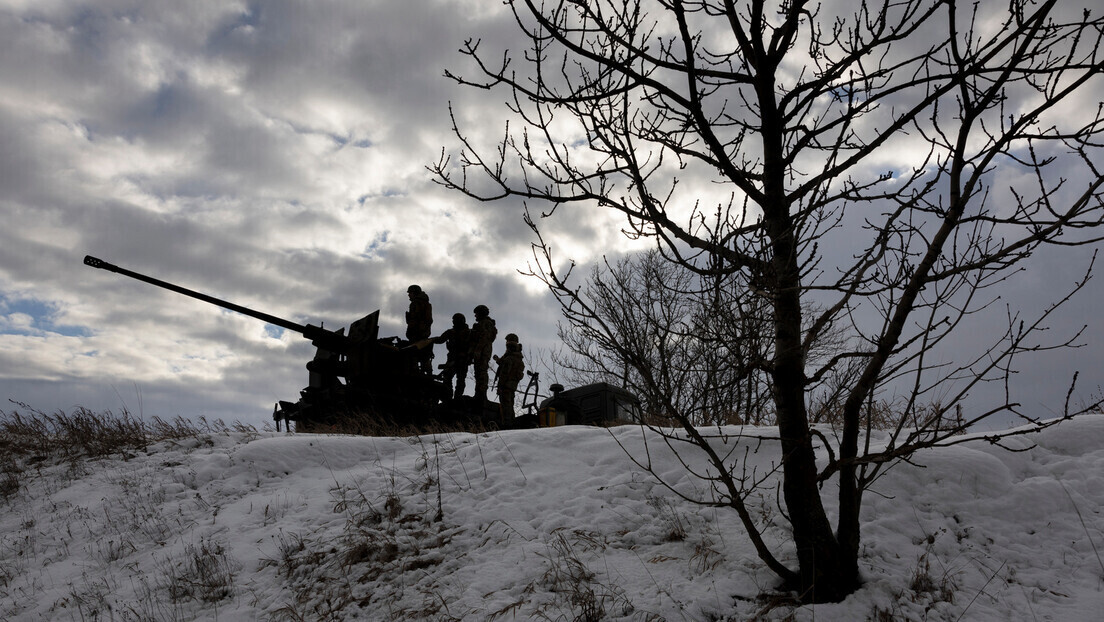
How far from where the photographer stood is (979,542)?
4.81m

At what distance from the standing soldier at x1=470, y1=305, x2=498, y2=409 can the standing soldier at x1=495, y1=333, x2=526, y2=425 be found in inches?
18.4

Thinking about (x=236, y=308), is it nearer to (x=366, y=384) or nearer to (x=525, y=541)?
(x=366, y=384)

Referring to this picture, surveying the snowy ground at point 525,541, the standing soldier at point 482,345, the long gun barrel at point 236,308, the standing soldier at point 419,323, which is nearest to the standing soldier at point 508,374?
the standing soldier at point 482,345

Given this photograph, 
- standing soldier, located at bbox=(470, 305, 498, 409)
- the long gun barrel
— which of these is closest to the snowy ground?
the long gun barrel

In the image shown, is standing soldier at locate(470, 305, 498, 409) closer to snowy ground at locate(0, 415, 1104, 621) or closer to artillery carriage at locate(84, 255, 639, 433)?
artillery carriage at locate(84, 255, 639, 433)

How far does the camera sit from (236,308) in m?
12.7

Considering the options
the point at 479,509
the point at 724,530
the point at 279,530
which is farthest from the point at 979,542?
the point at 279,530

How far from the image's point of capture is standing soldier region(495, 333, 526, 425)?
1484 centimetres

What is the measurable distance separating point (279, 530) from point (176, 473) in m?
2.59

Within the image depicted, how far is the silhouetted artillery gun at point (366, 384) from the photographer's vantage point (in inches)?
520

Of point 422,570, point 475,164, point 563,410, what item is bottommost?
point 422,570

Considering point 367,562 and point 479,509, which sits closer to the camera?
point 367,562

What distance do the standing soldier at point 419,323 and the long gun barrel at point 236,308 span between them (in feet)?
4.89

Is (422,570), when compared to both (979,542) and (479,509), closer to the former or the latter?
(479,509)
